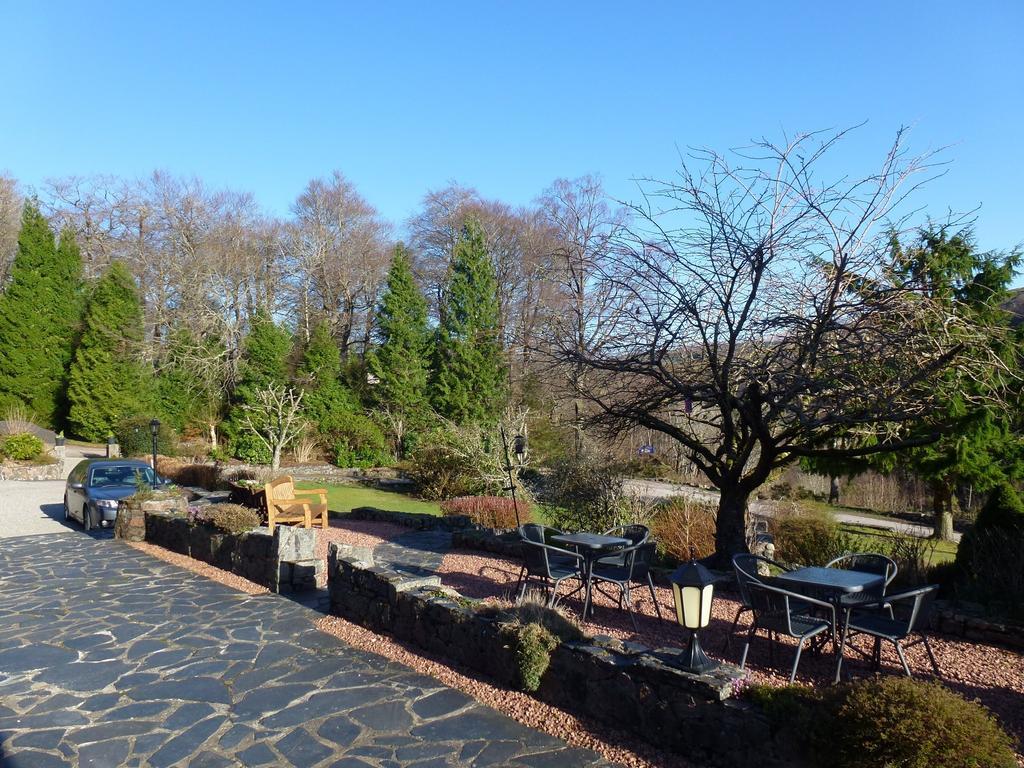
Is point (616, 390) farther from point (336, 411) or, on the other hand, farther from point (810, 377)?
point (336, 411)

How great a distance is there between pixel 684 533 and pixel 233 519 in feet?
19.6

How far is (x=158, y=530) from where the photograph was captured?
11625 millimetres

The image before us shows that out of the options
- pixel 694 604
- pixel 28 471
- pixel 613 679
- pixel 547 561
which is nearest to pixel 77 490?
pixel 28 471

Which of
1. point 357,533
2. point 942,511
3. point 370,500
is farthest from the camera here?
point 370,500

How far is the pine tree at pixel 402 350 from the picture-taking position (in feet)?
100

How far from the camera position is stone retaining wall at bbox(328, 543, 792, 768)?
3.83 metres

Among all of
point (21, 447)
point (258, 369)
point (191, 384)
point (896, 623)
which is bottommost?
point (896, 623)

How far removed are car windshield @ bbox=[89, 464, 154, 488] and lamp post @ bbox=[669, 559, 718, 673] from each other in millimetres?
12841

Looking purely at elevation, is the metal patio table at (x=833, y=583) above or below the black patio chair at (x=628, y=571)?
above

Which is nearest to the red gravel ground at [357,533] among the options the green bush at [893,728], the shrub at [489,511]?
the shrub at [489,511]

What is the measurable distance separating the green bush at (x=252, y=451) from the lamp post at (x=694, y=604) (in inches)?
979

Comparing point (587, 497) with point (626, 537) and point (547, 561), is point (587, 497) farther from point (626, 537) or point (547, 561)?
point (547, 561)

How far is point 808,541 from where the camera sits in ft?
30.5

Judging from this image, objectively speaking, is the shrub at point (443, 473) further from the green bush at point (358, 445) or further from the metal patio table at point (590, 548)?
the metal patio table at point (590, 548)
